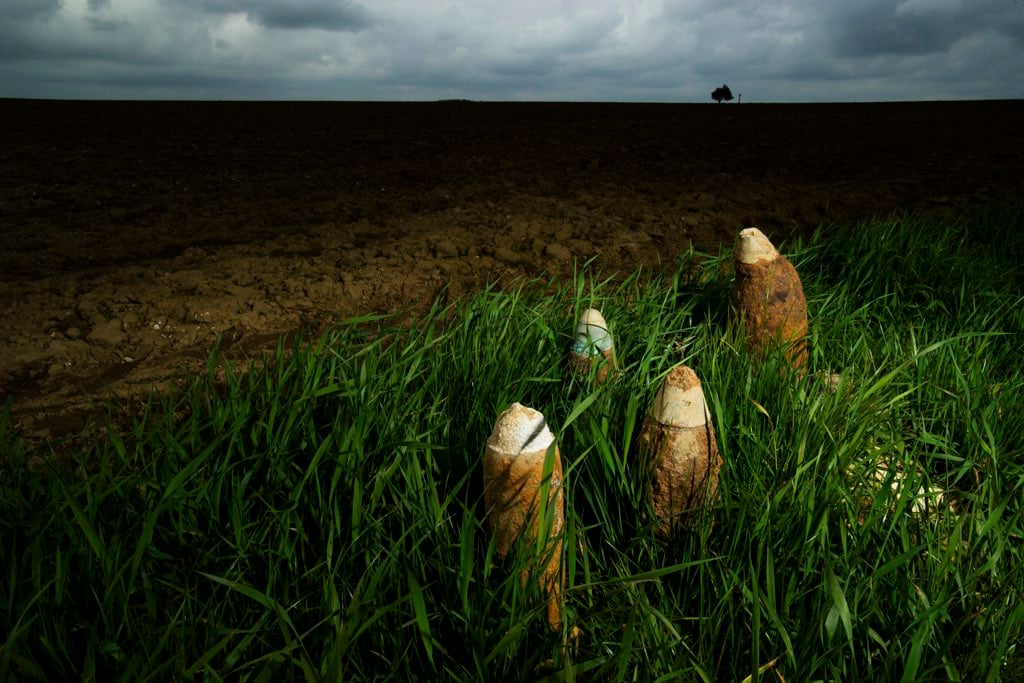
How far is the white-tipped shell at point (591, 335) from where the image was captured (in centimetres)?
212

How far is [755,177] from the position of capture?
23.6 feet

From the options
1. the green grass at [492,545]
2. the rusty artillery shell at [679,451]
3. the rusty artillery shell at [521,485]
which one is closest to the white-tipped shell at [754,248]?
the green grass at [492,545]

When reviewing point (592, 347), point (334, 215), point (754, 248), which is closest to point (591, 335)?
point (592, 347)

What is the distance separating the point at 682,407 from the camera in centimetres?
155

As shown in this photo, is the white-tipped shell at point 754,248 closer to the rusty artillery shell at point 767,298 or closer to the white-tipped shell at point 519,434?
the rusty artillery shell at point 767,298

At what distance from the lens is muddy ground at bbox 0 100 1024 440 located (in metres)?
3.58

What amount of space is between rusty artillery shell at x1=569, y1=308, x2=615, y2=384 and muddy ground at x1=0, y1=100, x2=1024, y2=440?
156 cm

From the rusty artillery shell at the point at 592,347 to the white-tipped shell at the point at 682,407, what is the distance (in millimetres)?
559

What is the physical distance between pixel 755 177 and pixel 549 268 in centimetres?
391

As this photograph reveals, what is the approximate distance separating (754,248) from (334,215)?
4158mm

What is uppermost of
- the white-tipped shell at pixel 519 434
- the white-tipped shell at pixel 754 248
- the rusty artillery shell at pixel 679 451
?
the white-tipped shell at pixel 754 248

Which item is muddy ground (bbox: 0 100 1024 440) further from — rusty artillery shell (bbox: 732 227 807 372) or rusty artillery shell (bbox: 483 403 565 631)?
rusty artillery shell (bbox: 483 403 565 631)

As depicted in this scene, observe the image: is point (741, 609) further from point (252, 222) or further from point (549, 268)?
point (252, 222)

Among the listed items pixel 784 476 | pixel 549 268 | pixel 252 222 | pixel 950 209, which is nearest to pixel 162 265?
pixel 252 222
